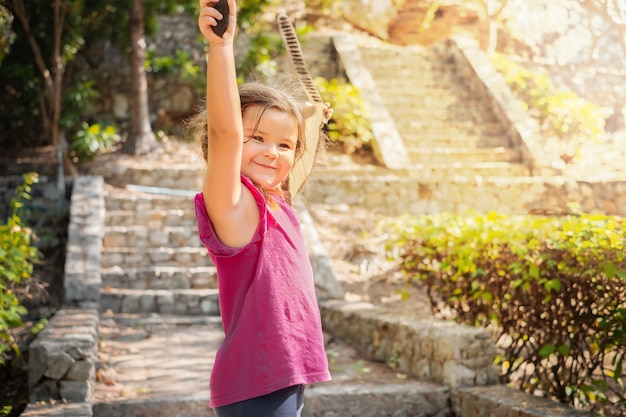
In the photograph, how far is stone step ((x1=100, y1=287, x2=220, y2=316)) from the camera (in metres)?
6.97

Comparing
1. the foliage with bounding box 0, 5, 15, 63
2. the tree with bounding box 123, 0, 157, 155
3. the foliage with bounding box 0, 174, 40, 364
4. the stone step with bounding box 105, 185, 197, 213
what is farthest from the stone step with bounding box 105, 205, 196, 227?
the tree with bounding box 123, 0, 157, 155

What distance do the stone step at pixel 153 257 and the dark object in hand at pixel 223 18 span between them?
20.3 ft

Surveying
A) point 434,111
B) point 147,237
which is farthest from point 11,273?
point 434,111

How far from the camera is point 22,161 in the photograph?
11438mm

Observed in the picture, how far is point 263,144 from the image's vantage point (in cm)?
204

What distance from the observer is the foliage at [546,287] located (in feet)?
12.3

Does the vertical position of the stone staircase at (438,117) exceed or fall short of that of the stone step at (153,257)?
it exceeds it

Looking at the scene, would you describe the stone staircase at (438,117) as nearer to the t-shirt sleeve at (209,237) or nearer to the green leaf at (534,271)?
the green leaf at (534,271)

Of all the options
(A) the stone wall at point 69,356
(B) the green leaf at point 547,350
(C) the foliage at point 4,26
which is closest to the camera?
(B) the green leaf at point 547,350

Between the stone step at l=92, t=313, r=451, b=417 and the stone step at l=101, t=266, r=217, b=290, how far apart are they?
2.95 ft

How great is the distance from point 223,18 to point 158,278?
6.04 metres

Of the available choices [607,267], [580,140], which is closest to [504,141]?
[580,140]

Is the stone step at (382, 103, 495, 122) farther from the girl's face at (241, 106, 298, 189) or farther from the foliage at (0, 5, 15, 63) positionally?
the girl's face at (241, 106, 298, 189)

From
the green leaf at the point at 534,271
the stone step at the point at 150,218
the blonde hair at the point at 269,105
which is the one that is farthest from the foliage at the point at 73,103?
the blonde hair at the point at 269,105
